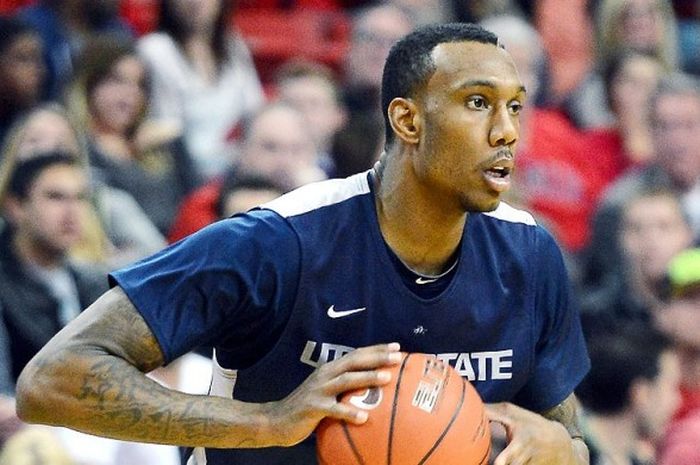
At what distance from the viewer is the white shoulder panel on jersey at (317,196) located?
3.64 meters

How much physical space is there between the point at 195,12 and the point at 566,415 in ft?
13.8

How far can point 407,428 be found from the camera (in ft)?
11.0

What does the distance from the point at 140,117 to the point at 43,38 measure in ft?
2.18

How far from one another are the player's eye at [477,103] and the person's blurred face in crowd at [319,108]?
403 cm

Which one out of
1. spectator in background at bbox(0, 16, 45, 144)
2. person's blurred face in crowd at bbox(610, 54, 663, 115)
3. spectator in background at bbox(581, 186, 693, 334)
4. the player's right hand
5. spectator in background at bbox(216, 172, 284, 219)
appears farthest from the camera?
person's blurred face in crowd at bbox(610, 54, 663, 115)

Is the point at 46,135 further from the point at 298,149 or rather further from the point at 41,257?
the point at 298,149

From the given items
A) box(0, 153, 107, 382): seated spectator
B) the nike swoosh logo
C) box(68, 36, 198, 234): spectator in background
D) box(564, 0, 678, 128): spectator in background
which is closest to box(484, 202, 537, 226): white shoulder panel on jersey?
Result: the nike swoosh logo

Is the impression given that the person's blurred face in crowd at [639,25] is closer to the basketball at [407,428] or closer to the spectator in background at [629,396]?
the spectator in background at [629,396]

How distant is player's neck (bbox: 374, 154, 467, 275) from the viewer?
145 inches

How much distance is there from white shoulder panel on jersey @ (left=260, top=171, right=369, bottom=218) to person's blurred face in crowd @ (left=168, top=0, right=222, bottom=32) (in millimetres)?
3986

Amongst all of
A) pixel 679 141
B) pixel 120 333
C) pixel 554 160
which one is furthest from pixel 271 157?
pixel 120 333

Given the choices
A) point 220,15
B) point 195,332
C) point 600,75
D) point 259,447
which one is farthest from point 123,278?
point 600,75

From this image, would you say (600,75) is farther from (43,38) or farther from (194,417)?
(194,417)

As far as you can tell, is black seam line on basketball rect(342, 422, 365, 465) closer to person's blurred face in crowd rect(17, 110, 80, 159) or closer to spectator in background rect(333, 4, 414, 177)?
person's blurred face in crowd rect(17, 110, 80, 159)
